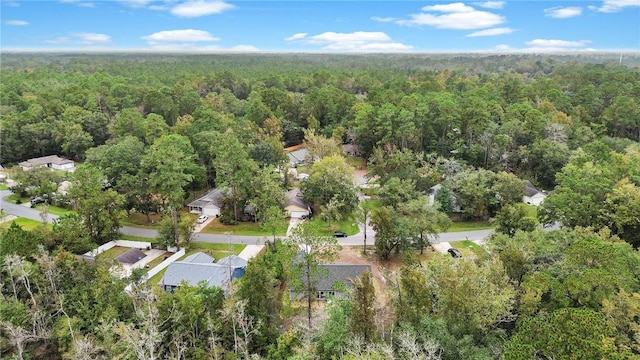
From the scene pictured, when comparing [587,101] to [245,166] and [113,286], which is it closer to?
[245,166]

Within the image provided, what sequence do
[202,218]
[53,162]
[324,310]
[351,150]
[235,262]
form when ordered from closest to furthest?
[324,310]
[235,262]
[202,218]
[53,162]
[351,150]

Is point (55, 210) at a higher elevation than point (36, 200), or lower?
lower

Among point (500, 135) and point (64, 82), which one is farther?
point (64, 82)

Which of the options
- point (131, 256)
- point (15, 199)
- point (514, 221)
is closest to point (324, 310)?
point (131, 256)

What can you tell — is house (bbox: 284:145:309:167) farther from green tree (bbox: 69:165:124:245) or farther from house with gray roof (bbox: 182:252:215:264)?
house with gray roof (bbox: 182:252:215:264)

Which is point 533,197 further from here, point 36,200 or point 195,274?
point 36,200

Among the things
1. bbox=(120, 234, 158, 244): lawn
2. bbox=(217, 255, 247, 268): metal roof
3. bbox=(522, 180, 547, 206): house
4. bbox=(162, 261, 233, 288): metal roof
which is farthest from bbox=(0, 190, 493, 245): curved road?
bbox=(522, 180, 547, 206): house

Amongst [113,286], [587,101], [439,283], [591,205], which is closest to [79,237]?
[113,286]
